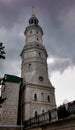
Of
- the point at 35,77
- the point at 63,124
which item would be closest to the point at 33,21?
the point at 35,77

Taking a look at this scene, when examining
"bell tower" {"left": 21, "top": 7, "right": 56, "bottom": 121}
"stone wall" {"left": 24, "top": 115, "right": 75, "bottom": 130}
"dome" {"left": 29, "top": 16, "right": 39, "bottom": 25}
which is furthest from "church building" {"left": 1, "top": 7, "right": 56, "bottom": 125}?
"stone wall" {"left": 24, "top": 115, "right": 75, "bottom": 130}

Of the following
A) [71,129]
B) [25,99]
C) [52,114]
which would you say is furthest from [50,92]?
[71,129]

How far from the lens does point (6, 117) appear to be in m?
27.7

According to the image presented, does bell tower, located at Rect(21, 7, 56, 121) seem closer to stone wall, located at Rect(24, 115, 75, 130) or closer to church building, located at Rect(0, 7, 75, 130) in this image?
church building, located at Rect(0, 7, 75, 130)

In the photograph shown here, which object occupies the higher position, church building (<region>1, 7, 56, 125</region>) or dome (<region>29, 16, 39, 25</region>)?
dome (<region>29, 16, 39, 25</region>)

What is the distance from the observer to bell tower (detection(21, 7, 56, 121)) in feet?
101

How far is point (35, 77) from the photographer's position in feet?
112

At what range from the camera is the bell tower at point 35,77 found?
30.7 meters

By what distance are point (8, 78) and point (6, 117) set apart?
7.72 meters

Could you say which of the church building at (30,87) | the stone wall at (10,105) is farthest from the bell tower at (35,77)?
the stone wall at (10,105)

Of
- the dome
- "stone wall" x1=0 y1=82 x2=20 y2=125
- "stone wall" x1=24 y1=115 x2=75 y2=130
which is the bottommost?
"stone wall" x1=24 y1=115 x2=75 y2=130

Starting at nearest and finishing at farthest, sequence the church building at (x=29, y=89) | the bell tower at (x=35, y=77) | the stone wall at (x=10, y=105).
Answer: the stone wall at (x=10, y=105), the church building at (x=29, y=89), the bell tower at (x=35, y=77)

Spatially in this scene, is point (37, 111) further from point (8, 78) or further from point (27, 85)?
point (8, 78)

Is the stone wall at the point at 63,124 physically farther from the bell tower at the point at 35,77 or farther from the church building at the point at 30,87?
the bell tower at the point at 35,77
